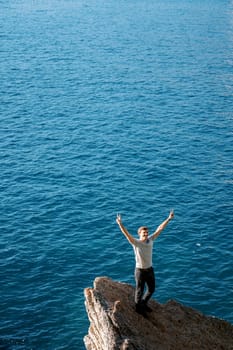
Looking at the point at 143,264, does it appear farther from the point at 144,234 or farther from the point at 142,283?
the point at 144,234

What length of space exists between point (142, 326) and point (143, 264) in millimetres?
2769

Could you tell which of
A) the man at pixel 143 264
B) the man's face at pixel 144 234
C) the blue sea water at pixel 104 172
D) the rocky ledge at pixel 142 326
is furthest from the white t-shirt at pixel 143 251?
the blue sea water at pixel 104 172

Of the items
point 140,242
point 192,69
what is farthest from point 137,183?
point 192,69

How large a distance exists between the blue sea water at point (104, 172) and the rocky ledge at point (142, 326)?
623 inches

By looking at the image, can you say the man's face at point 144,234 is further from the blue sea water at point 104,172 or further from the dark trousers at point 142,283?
the blue sea water at point 104,172

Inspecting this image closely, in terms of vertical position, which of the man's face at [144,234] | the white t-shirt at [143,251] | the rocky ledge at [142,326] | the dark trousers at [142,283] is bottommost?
the rocky ledge at [142,326]

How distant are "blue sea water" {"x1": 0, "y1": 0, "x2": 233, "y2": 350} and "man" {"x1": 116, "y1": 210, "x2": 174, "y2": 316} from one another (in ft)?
55.2

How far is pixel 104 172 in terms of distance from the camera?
239 feet

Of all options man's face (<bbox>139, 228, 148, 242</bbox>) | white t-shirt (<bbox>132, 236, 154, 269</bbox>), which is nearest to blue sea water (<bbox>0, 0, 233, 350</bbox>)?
white t-shirt (<bbox>132, 236, 154, 269</bbox>)

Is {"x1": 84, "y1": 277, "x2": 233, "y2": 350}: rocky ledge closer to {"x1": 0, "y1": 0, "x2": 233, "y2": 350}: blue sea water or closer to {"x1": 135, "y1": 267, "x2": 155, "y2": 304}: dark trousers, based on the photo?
{"x1": 135, "y1": 267, "x2": 155, "y2": 304}: dark trousers

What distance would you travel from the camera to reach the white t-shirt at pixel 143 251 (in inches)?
1013

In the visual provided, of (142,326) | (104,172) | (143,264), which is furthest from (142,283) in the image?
(104,172)

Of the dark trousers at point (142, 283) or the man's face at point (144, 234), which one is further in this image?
the dark trousers at point (142, 283)

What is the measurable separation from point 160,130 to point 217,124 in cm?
946
